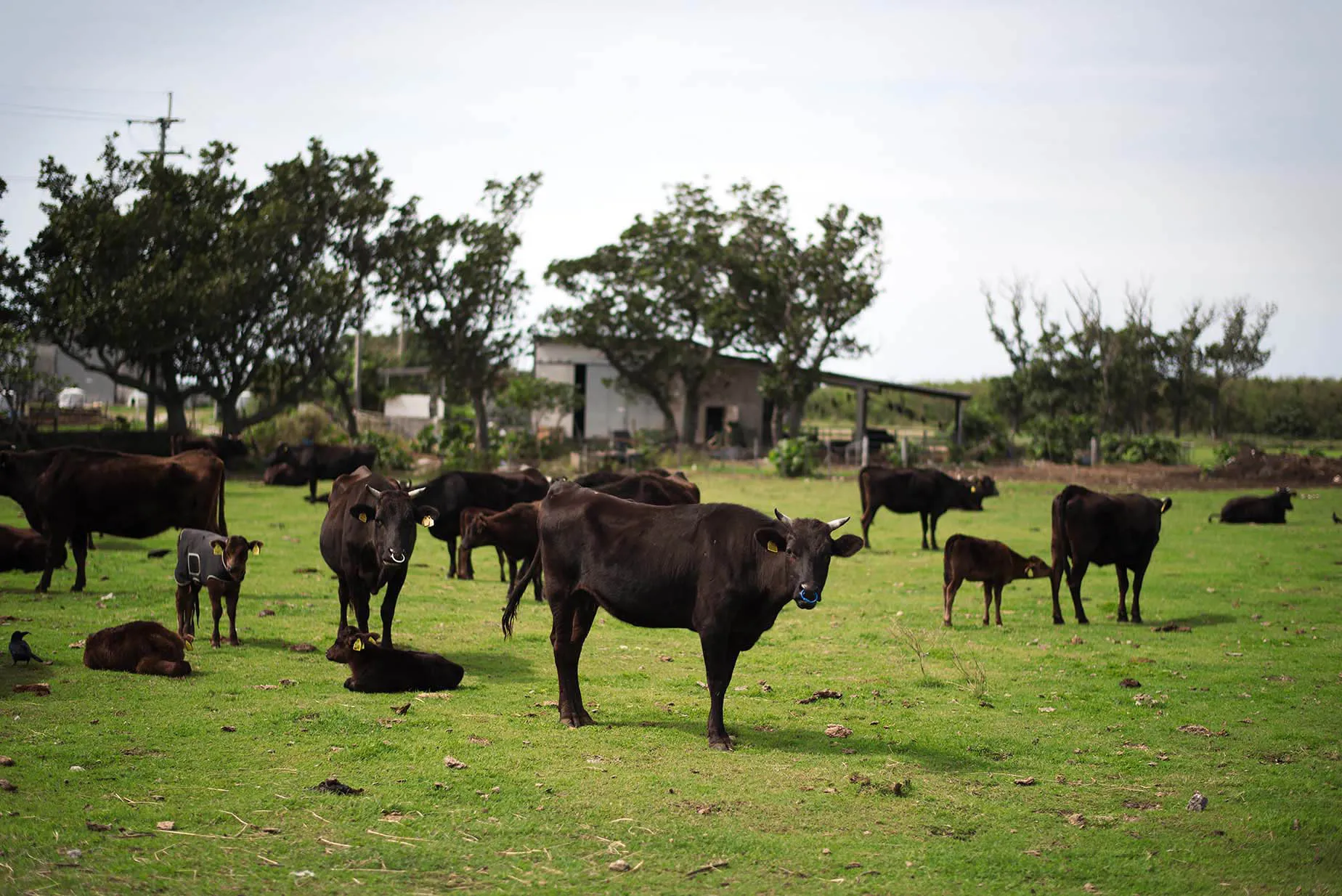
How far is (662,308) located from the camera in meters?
53.0

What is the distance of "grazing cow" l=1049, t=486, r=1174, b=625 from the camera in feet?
48.1

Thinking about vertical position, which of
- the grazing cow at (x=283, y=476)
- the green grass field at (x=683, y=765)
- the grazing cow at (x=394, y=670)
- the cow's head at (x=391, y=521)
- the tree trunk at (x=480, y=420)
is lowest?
the green grass field at (x=683, y=765)

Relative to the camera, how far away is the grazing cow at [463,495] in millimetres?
18344

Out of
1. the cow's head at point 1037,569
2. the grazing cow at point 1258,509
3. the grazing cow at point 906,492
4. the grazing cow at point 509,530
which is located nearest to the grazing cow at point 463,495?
the grazing cow at point 509,530

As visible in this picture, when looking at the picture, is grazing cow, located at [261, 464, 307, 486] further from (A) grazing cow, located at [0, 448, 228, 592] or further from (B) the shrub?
(A) grazing cow, located at [0, 448, 228, 592]

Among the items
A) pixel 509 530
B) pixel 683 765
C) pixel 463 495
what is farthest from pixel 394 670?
pixel 463 495

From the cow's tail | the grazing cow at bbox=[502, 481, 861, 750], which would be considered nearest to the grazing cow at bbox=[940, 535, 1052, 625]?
the grazing cow at bbox=[502, 481, 861, 750]

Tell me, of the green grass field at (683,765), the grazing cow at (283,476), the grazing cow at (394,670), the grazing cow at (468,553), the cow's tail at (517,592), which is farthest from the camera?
the grazing cow at (283,476)

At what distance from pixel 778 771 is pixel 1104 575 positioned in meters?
13.1

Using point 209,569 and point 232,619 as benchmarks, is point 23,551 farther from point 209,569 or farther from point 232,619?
point 209,569

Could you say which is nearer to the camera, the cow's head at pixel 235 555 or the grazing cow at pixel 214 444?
the cow's head at pixel 235 555

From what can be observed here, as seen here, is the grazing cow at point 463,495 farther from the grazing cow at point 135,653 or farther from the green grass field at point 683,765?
the grazing cow at point 135,653

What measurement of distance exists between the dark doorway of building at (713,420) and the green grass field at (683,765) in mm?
40544

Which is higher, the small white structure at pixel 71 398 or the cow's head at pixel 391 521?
the small white structure at pixel 71 398
